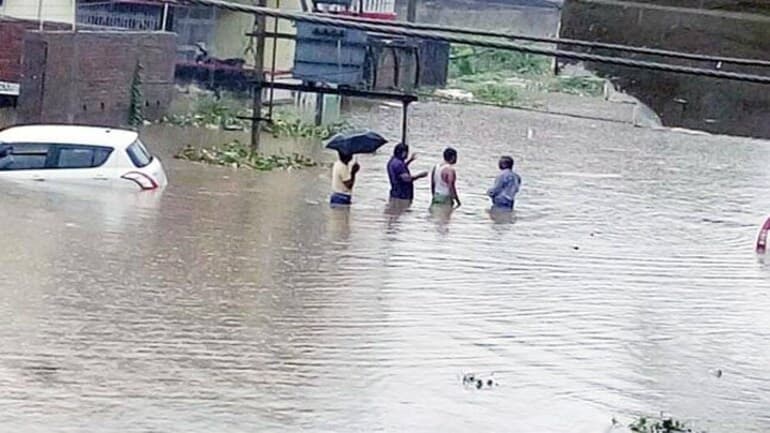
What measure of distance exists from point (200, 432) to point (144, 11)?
109ft

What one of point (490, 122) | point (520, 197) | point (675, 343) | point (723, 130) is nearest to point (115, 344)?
point (675, 343)

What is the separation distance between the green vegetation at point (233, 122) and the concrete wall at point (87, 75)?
0.83m

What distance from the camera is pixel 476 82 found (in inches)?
2248

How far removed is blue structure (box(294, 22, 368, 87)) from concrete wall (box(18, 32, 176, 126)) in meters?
5.33

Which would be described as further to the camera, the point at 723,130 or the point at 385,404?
the point at 385,404

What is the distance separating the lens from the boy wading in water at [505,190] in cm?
2666

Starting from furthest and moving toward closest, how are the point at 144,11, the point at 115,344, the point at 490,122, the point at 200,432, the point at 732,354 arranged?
the point at 490,122
the point at 144,11
the point at 732,354
the point at 115,344
the point at 200,432

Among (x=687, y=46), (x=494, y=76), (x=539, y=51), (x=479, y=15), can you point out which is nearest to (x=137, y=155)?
(x=479, y=15)

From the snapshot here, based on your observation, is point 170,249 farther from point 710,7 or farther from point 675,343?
point 710,7

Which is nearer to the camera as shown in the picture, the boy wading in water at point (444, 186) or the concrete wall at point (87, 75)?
the boy wading in water at point (444, 186)

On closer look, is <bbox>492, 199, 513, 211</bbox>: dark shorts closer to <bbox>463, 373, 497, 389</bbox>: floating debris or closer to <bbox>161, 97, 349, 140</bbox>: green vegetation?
<bbox>161, 97, 349, 140</bbox>: green vegetation

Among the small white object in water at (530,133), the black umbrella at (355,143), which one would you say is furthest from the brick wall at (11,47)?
the small white object in water at (530,133)

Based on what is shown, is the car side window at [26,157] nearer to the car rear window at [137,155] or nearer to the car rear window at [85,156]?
the car rear window at [85,156]

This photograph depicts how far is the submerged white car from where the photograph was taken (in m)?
25.6
